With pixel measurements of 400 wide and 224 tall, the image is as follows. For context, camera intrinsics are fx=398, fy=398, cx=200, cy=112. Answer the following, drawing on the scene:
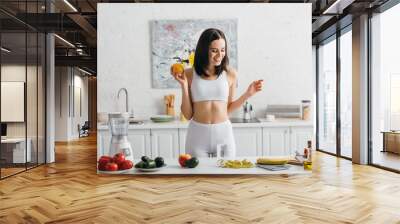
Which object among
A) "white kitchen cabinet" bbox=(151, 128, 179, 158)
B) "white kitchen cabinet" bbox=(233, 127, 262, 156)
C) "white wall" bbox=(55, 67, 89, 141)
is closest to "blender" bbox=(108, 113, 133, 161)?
"white kitchen cabinet" bbox=(151, 128, 179, 158)

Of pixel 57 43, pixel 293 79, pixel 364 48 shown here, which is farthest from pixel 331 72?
pixel 57 43

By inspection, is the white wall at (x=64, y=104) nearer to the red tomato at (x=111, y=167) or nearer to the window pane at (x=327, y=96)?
the window pane at (x=327, y=96)

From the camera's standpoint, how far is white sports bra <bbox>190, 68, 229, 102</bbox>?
11.8 feet

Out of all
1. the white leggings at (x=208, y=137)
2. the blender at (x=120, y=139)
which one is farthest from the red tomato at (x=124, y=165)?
the white leggings at (x=208, y=137)

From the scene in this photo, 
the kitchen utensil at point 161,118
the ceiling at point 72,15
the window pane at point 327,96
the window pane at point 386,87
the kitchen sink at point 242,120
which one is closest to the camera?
the kitchen sink at point 242,120

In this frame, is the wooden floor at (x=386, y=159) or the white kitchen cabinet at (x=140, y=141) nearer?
the white kitchen cabinet at (x=140, y=141)

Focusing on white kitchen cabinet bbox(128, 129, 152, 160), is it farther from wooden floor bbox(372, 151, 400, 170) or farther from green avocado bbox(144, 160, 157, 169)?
wooden floor bbox(372, 151, 400, 170)

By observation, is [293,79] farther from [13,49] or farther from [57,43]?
[57,43]

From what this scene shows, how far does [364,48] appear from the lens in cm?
692

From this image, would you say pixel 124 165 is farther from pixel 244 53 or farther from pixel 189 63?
pixel 244 53

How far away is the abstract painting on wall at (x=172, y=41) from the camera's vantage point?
469 centimetres

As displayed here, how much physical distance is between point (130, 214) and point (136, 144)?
1.13 m

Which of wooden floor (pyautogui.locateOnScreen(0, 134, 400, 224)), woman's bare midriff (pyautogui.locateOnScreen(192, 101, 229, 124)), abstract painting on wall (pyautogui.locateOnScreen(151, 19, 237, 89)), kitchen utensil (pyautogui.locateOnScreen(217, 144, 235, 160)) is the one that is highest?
abstract painting on wall (pyautogui.locateOnScreen(151, 19, 237, 89))

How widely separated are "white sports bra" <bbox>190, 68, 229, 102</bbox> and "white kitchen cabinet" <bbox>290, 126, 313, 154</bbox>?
1053mm
